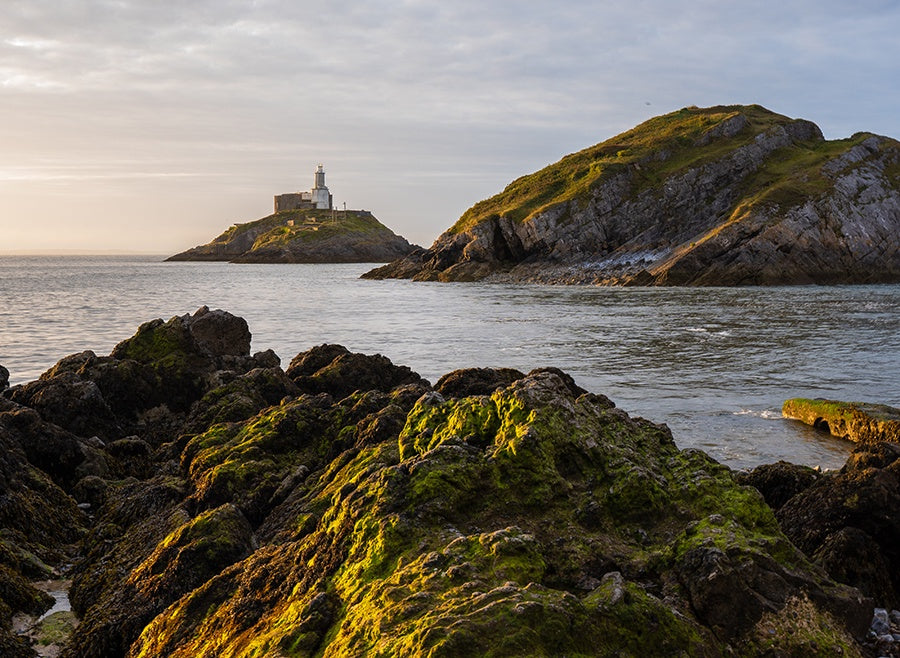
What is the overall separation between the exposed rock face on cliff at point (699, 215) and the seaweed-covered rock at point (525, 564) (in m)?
69.4

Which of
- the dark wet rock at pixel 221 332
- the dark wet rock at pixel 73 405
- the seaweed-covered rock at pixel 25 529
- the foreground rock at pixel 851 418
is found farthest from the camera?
the dark wet rock at pixel 221 332

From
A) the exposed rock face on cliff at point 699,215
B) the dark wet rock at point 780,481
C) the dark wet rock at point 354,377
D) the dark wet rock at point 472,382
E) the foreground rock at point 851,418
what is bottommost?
the foreground rock at point 851,418

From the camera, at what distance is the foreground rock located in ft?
44.1

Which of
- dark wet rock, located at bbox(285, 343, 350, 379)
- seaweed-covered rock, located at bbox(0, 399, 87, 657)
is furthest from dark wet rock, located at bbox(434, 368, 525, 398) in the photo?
seaweed-covered rock, located at bbox(0, 399, 87, 657)

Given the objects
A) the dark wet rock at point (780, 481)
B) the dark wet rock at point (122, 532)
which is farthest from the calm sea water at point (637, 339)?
the dark wet rock at point (122, 532)

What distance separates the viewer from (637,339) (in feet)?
104

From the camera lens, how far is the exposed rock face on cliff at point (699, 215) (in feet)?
243

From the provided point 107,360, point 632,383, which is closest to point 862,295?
point 632,383

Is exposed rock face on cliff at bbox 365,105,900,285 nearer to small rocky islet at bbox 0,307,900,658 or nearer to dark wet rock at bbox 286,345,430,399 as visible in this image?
dark wet rock at bbox 286,345,430,399

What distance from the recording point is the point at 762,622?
499 cm

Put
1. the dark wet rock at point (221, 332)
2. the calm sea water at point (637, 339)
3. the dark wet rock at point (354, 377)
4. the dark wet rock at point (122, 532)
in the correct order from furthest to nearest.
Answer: the dark wet rock at point (221, 332) < the calm sea water at point (637, 339) < the dark wet rock at point (354, 377) < the dark wet rock at point (122, 532)

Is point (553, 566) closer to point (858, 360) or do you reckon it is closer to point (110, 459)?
point (110, 459)

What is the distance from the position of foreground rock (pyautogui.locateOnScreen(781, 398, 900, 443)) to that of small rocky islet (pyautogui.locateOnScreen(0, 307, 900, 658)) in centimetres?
472

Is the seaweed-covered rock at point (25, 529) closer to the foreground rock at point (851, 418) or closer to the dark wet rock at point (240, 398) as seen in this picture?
the dark wet rock at point (240, 398)
